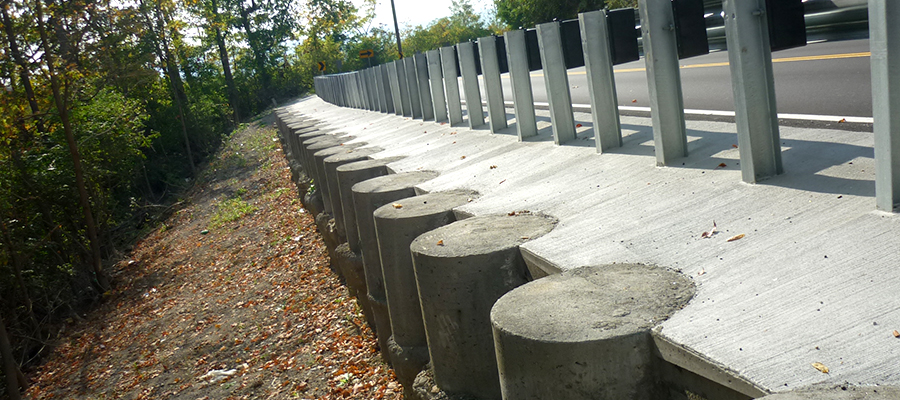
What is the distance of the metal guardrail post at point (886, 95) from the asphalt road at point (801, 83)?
11.6 ft

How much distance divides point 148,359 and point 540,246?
828 cm

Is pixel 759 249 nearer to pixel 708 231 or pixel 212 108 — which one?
pixel 708 231

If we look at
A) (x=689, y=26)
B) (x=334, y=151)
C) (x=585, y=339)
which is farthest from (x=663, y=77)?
(x=334, y=151)

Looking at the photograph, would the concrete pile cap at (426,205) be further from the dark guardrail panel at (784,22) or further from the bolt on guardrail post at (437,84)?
the bolt on guardrail post at (437,84)

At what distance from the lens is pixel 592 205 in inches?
172

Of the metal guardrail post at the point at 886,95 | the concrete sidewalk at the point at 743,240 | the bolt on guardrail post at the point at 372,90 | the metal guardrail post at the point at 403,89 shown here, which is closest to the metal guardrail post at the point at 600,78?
the concrete sidewalk at the point at 743,240

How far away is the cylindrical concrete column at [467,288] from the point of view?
3.47 m

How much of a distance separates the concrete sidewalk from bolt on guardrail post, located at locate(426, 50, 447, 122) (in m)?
4.77

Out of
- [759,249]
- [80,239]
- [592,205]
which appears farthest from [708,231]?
[80,239]

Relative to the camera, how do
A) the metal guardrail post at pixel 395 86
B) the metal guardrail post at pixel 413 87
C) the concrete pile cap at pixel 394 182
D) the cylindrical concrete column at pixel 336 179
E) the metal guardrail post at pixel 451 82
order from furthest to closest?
the metal guardrail post at pixel 395 86
the metal guardrail post at pixel 413 87
the metal guardrail post at pixel 451 82
the cylindrical concrete column at pixel 336 179
the concrete pile cap at pixel 394 182

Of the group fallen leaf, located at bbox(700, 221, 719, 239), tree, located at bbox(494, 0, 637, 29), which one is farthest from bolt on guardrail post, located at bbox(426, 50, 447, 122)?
tree, located at bbox(494, 0, 637, 29)

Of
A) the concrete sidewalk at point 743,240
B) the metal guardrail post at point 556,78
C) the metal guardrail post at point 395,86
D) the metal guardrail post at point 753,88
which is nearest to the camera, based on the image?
the concrete sidewalk at point 743,240

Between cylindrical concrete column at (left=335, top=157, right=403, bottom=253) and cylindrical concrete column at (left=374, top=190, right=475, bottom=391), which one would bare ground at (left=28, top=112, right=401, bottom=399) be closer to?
cylindrical concrete column at (left=374, top=190, right=475, bottom=391)

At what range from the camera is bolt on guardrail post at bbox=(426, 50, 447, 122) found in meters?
10.8
